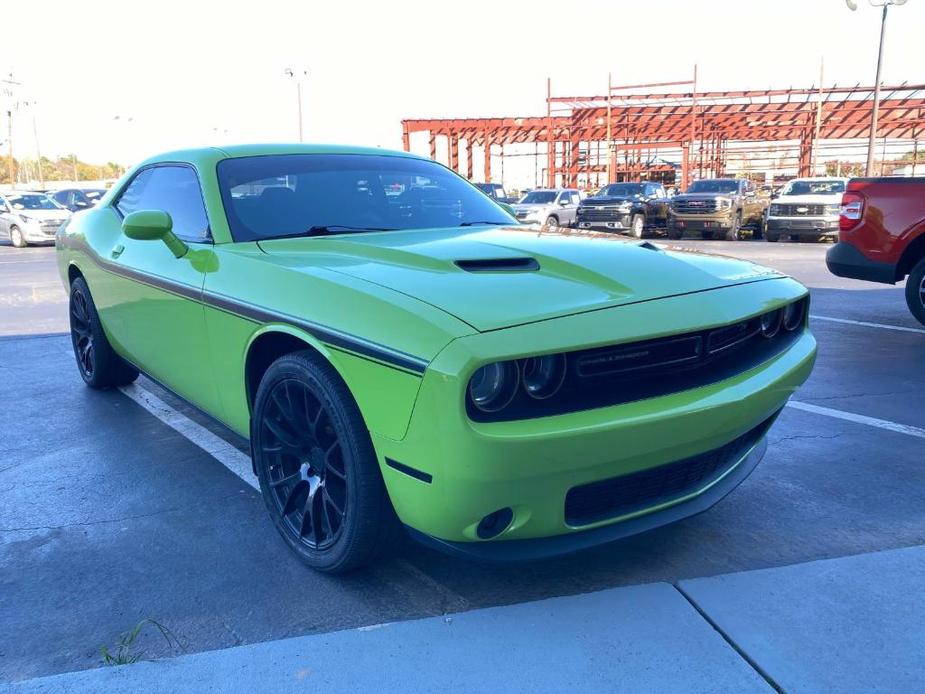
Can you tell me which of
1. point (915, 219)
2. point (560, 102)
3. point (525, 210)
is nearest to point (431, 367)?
point (915, 219)

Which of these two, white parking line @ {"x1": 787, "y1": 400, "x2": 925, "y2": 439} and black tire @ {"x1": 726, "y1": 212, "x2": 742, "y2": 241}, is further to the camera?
black tire @ {"x1": 726, "y1": 212, "x2": 742, "y2": 241}

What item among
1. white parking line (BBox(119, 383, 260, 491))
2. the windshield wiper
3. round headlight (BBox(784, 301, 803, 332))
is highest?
the windshield wiper

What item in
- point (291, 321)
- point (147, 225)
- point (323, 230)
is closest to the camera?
point (291, 321)

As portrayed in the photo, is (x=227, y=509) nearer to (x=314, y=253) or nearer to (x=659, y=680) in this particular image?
(x=314, y=253)

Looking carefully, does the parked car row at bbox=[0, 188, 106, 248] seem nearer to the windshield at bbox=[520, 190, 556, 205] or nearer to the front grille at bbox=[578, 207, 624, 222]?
the windshield at bbox=[520, 190, 556, 205]

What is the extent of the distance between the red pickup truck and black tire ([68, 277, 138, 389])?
237 inches

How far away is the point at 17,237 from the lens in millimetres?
19125

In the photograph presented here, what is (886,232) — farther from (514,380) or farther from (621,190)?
(621,190)

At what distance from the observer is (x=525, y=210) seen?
809 inches

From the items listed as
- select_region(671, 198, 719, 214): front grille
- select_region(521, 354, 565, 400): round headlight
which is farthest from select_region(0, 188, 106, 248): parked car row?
select_region(521, 354, 565, 400): round headlight

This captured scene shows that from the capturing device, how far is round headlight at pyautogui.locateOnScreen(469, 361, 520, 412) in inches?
82.0

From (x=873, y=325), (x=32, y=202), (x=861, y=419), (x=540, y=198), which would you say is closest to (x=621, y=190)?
(x=540, y=198)

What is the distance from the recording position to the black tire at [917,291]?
671cm

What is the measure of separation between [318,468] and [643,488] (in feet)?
3.55
